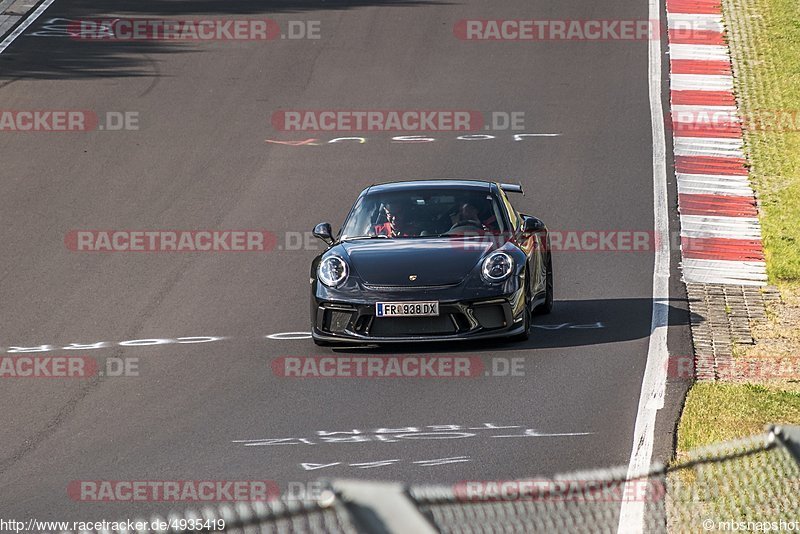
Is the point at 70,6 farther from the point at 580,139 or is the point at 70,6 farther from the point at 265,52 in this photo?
the point at 580,139

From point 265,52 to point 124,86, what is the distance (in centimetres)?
306

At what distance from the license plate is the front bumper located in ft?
0.15

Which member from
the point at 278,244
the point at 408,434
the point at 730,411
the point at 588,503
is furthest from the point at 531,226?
the point at 588,503

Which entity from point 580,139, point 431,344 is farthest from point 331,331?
point 580,139

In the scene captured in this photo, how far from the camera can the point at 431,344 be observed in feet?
36.6

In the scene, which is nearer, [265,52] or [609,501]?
[609,501]

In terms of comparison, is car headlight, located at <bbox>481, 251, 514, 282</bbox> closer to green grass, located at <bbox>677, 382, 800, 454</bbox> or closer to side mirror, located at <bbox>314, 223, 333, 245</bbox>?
side mirror, located at <bbox>314, 223, 333, 245</bbox>

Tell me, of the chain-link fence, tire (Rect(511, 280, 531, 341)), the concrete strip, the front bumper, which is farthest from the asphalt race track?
the chain-link fence

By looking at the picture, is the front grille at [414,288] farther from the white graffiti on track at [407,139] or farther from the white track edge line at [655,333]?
the white graffiti on track at [407,139]

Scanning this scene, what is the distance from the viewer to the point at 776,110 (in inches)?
822

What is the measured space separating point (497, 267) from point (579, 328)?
1326 mm

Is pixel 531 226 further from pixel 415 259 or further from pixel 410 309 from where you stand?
pixel 410 309

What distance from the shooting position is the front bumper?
10703 mm

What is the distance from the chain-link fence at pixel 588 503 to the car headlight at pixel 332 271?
6204 millimetres
